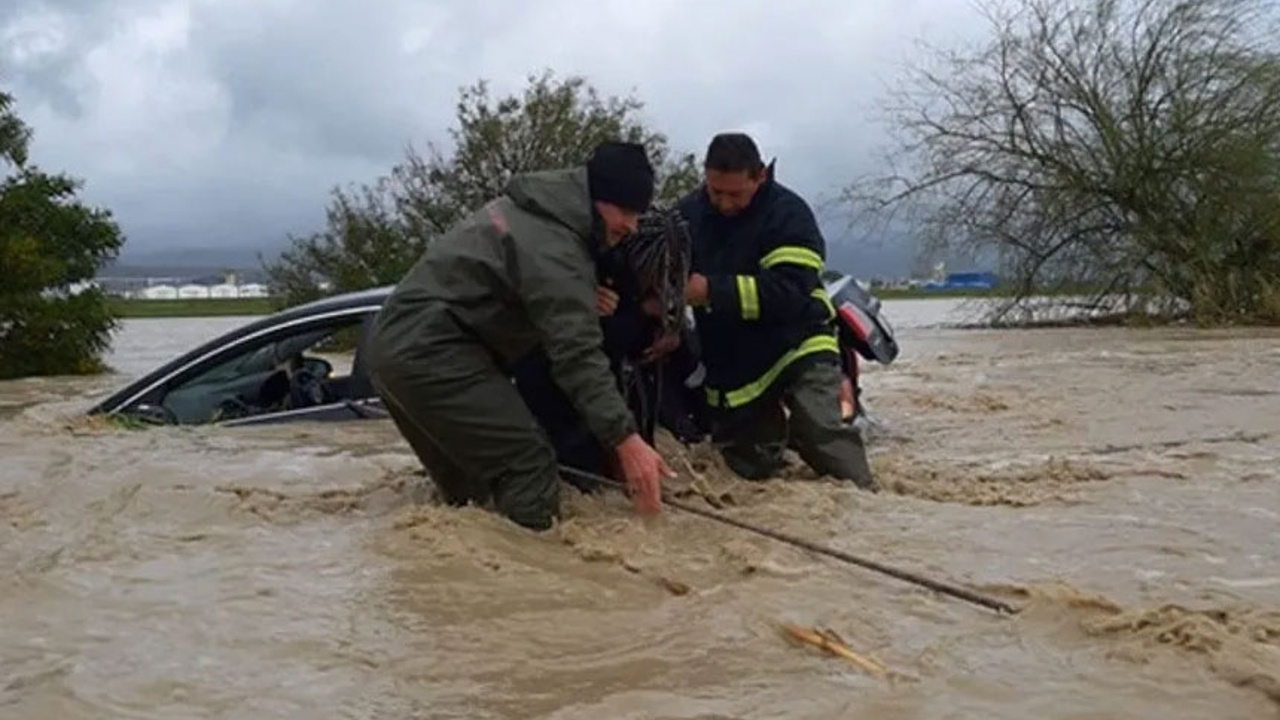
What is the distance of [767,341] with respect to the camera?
710 cm

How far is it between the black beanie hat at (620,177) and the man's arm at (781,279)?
39.5 inches

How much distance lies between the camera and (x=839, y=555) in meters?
5.29

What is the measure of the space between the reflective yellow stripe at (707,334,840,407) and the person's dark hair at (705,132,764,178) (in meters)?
0.80

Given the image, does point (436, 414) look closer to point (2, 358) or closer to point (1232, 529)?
point (1232, 529)

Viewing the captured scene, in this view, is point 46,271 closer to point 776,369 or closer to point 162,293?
point 776,369

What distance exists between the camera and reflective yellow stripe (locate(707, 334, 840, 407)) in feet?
23.2

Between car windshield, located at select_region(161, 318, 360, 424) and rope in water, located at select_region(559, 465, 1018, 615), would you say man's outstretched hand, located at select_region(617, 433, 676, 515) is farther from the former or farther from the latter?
car windshield, located at select_region(161, 318, 360, 424)

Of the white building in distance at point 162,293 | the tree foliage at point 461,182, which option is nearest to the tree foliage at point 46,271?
the tree foliage at point 461,182

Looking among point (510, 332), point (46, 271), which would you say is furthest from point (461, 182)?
point (510, 332)

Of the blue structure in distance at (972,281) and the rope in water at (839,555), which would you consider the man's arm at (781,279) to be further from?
the blue structure in distance at (972,281)

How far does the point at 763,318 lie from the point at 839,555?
1.83 m

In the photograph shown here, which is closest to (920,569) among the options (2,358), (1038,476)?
(1038,476)

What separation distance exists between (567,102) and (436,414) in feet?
74.9

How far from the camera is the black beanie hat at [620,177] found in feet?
19.0
